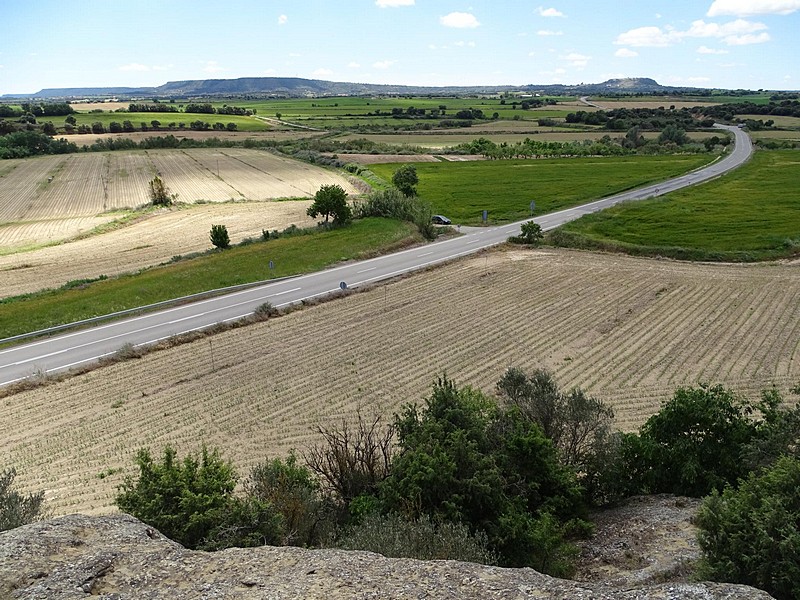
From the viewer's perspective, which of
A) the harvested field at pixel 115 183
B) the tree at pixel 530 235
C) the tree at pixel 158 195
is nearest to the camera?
the tree at pixel 530 235

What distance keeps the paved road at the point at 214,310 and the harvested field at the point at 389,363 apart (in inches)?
85.9

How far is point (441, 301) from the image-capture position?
113 feet

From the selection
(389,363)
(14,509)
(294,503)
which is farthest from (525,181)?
(14,509)

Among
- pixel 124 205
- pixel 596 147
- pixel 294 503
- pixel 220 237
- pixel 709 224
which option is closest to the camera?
pixel 294 503

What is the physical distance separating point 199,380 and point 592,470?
15883 mm

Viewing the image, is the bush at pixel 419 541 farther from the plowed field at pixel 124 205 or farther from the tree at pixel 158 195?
the tree at pixel 158 195

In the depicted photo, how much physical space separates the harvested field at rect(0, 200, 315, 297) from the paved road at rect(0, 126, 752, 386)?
12.5 meters

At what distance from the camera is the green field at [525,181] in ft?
212

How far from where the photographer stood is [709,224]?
5300cm

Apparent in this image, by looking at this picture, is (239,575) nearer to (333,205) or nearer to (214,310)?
(214,310)

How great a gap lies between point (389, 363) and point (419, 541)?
1502 centimetres

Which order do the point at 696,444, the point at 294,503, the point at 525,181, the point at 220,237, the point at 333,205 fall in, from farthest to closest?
the point at 525,181 → the point at 333,205 → the point at 220,237 → the point at 696,444 → the point at 294,503

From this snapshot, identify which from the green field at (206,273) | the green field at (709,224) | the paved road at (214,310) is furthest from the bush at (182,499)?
the green field at (709,224)

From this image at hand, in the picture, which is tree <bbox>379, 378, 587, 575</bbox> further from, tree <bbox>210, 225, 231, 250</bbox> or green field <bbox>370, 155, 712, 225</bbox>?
green field <bbox>370, 155, 712, 225</bbox>
